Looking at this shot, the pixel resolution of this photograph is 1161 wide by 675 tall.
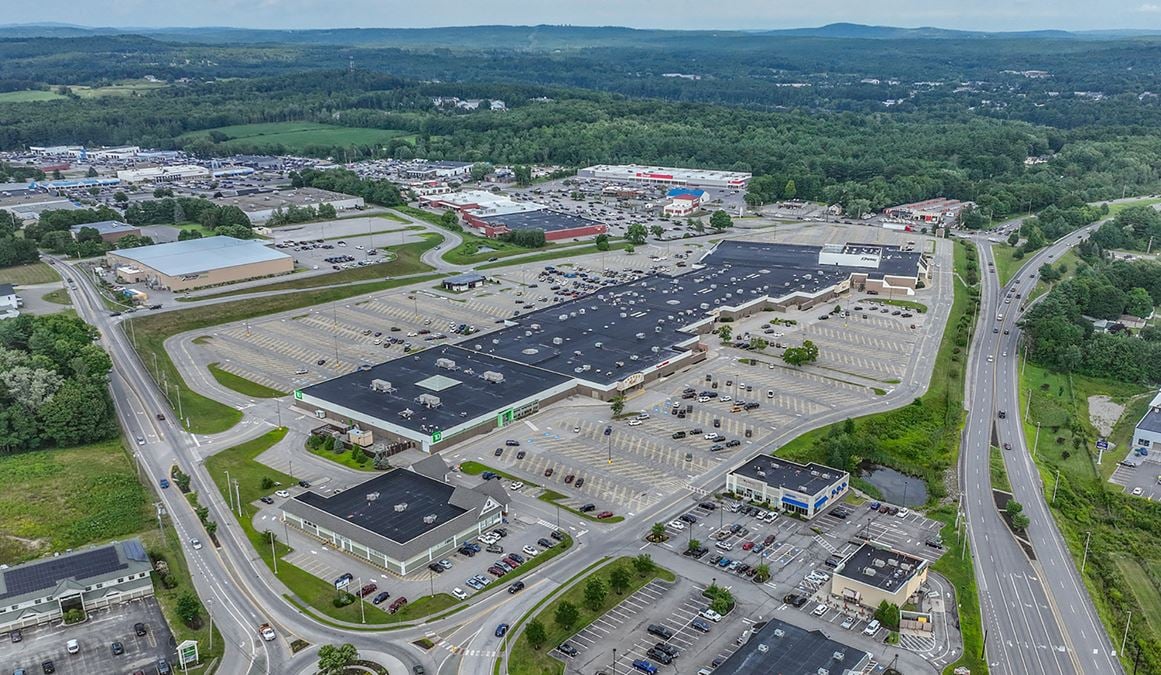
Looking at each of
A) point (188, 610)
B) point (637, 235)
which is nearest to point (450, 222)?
point (637, 235)

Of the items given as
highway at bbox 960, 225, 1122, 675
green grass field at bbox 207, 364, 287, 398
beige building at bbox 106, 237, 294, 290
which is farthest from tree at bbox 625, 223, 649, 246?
green grass field at bbox 207, 364, 287, 398

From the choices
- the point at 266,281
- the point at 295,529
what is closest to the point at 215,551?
the point at 295,529

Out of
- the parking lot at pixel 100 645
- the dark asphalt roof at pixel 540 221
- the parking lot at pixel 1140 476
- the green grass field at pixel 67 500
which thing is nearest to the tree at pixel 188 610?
the parking lot at pixel 100 645

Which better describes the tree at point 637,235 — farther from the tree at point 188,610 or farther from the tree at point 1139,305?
the tree at point 188,610

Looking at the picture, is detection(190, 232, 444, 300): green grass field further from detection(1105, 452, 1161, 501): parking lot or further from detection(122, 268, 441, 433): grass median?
detection(1105, 452, 1161, 501): parking lot

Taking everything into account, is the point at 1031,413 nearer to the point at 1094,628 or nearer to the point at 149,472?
the point at 1094,628

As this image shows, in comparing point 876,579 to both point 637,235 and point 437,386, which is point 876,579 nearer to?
point 437,386
